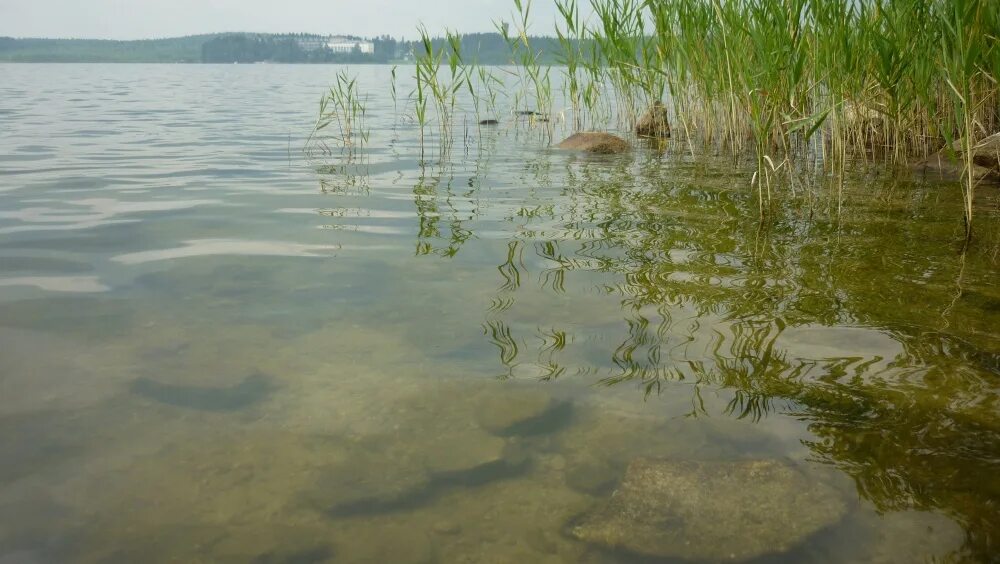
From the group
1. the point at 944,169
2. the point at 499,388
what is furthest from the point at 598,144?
the point at 499,388

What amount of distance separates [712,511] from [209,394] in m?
1.56

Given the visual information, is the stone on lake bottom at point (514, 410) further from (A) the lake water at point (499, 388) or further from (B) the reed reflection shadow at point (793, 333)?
(B) the reed reflection shadow at point (793, 333)

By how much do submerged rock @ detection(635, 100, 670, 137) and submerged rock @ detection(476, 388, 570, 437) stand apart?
911cm

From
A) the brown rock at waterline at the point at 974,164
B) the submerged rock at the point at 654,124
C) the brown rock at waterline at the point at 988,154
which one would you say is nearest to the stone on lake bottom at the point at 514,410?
the brown rock at waterline at the point at 974,164

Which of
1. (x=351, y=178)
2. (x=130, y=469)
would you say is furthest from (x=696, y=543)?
(x=351, y=178)

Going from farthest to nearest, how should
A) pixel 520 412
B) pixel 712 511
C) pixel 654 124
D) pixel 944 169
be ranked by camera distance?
1. pixel 654 124
2. pixel 944 169
3. pixel 520 412
4. pixel 712 511

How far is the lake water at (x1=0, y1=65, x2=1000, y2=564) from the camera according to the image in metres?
1.61

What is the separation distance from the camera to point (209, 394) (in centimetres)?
225

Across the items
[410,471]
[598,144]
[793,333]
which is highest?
[598,144]

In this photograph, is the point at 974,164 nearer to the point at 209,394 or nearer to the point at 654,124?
the point at 654,124

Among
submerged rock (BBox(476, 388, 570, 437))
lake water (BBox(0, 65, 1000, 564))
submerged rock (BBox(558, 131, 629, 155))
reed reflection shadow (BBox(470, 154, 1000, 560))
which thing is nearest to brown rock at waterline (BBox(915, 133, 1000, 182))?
lake water (BBox(0, 65, 1000, 564))

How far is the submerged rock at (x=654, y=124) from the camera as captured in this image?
11.0 m

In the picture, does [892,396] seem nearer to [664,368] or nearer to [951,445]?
[951,445]

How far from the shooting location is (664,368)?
2.40 metres
